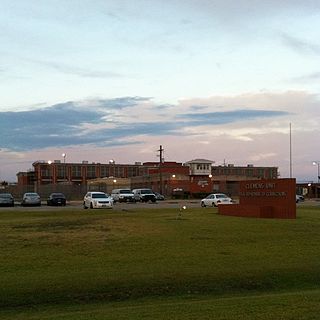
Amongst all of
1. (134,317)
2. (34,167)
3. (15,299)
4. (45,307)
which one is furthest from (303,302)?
(34,167)

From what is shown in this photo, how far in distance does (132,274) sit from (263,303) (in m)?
5.00

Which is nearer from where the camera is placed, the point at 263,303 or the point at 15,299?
the point at 263,303

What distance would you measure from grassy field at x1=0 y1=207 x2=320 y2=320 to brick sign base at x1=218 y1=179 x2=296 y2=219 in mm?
8947

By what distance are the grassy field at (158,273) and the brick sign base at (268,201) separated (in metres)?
8.95

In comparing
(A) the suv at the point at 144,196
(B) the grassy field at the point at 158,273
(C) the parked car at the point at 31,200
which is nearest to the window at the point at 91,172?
(A) the suv at the point at 144,196

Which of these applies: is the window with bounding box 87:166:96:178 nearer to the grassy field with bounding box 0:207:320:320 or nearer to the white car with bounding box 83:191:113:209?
the white car with bounding box 83:191:113:209

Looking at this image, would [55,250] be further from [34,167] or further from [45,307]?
[34,167]

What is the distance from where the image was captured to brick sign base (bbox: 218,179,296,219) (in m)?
33.3

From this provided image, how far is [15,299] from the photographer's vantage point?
1287cm

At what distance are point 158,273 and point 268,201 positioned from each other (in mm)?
20662

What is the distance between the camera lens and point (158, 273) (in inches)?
606

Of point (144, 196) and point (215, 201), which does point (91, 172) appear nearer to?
point (144, 196)

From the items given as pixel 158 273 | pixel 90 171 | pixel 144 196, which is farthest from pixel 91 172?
pixel 158 273

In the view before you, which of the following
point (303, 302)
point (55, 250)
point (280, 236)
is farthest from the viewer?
point (280, 236)
